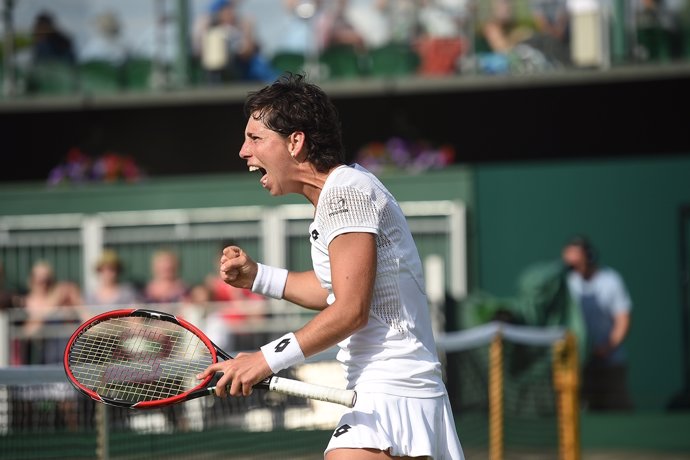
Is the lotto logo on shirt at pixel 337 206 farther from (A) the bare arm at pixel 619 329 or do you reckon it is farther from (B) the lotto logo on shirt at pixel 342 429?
(A) the bare arm at pixel 619 329

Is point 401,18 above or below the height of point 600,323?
above

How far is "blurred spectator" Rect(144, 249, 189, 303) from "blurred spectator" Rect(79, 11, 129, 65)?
406 centimetres

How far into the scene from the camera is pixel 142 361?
4715 millimetres

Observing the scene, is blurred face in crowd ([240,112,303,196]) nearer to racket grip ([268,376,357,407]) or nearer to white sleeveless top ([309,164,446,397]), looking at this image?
white sleeveless top ([309,164,446,397])

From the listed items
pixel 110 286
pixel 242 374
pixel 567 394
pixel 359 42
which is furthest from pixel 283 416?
pixel 359 42

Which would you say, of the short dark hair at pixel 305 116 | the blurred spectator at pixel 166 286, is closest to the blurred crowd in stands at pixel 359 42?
the blurred spectator at pixel 166 286

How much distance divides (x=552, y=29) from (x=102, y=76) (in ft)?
18.4

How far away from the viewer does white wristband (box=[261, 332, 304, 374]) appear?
12.5 feet

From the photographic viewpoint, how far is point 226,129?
17562 millimetres

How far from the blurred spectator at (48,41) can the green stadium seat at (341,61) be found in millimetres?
3264

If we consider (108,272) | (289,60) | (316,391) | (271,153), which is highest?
(289,60)

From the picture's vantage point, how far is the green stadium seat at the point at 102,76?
16.8 m

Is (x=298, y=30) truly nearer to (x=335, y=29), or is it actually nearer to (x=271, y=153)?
(x=335, y=29)

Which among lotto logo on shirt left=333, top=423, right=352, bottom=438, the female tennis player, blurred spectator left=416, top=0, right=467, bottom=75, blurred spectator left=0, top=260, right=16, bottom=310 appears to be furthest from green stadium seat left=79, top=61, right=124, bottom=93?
lotto logo on shirt left=333, top=423, right=352, bottom=438
